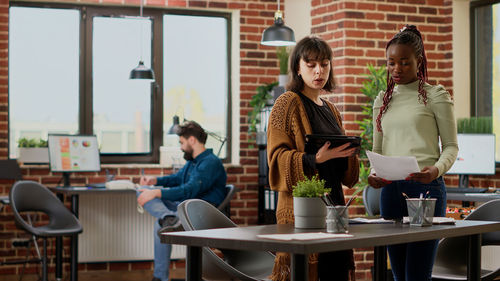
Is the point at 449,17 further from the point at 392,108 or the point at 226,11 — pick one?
the point at 392,108

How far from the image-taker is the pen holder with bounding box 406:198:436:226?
2.63 metres

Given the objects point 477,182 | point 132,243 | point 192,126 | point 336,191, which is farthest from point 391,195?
point 132,243

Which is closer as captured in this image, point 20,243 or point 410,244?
point 410,244

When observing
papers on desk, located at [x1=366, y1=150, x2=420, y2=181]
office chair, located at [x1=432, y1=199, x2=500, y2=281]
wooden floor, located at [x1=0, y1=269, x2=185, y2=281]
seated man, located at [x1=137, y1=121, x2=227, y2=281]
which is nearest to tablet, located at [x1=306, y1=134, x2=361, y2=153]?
papers on desk, located at [x1=366, y1=150, x2=420, y2=181]

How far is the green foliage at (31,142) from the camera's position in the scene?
648 centimetres

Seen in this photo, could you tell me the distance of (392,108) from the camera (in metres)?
3.12

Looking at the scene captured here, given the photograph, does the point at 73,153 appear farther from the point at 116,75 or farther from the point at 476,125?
the point at 476,125

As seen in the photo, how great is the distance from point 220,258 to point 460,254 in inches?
Answer: 54.6

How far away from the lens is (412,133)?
9.89 ft

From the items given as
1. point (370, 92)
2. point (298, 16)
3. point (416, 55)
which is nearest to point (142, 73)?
point (298, 16)

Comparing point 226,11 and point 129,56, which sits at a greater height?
point 226,11

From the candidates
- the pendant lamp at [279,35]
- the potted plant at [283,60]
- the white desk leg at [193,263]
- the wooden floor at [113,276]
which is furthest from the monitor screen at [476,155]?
the white desk leg at [193,263]

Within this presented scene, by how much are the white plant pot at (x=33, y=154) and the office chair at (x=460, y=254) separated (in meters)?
3.93

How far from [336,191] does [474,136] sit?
333 centimetres
